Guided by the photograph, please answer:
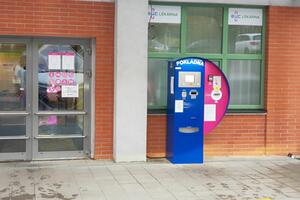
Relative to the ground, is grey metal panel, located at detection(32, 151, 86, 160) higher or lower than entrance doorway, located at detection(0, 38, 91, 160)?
lower

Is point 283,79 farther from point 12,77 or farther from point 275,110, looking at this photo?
point 12,77

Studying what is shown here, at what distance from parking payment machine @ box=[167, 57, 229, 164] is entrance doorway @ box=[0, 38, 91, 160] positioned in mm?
1508

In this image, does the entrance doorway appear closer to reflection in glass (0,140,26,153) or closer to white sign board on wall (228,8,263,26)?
reflection in glass (0,140,26,153)

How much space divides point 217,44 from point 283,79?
141 cm

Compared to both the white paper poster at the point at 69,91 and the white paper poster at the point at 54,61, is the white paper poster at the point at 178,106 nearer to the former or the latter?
the white paper poster at the point at 69,91

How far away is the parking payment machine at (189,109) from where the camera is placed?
8828mm

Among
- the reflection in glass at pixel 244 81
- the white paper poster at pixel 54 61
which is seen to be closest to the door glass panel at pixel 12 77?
the white paper poster at pixel 54 61

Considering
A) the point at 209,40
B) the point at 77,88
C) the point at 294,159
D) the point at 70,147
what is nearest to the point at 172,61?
the point at 209,40

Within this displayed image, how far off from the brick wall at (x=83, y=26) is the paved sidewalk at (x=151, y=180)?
2.60 ft

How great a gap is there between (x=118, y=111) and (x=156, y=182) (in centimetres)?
169

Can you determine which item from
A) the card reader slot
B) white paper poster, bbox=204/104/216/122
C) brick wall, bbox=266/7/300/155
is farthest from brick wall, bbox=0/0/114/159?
brick wall, bbox=266/7/300/155

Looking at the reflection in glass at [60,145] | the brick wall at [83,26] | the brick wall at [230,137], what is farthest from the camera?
the brick wall at [230,137]

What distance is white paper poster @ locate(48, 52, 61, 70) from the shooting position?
8.99 meters

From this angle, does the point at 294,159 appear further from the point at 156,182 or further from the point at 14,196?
the point at 14,196
